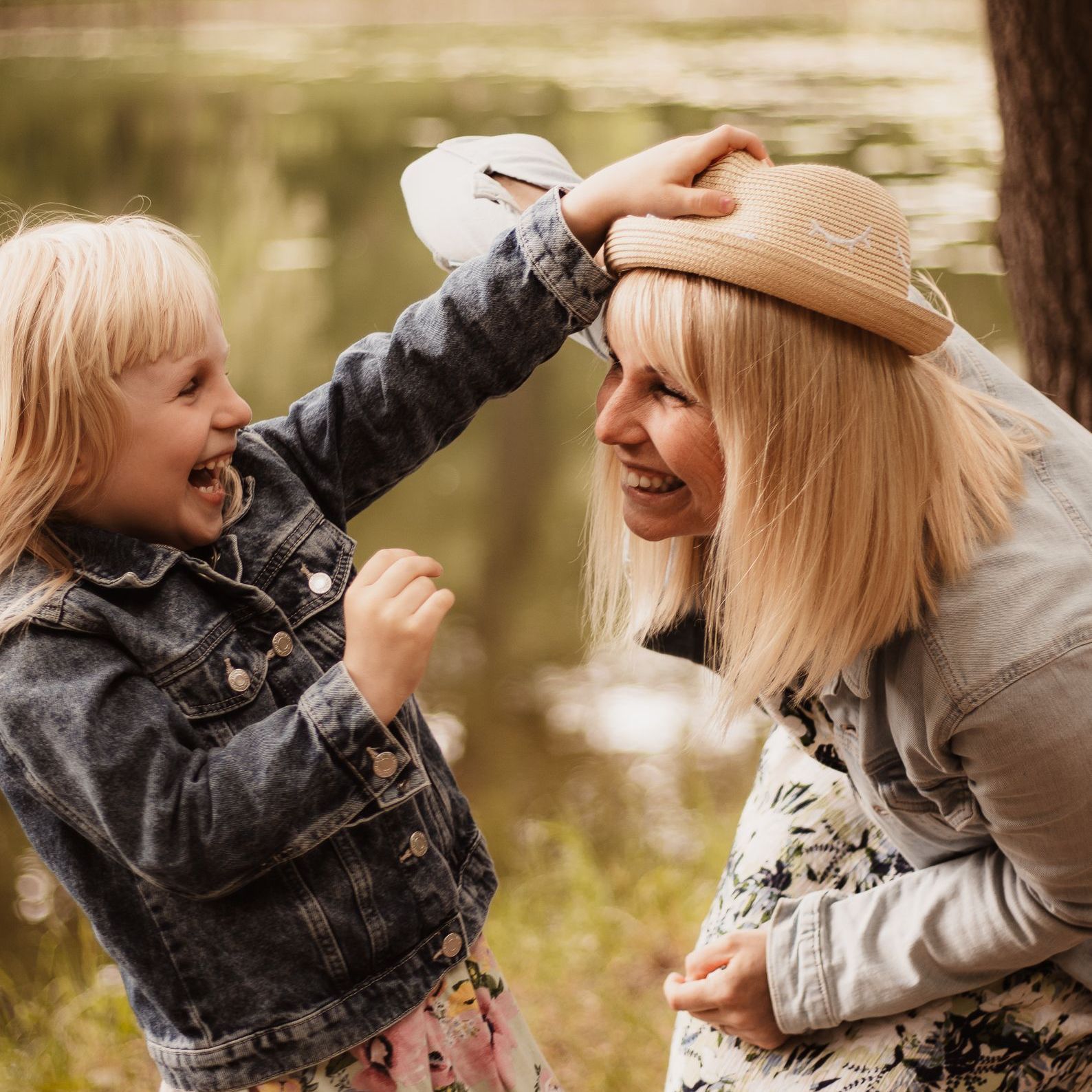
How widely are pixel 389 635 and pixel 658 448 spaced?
0.29m

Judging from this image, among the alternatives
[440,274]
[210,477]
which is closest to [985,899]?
[210,477]

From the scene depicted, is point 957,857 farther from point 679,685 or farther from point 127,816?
point 679,685

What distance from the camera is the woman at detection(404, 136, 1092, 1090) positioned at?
3.48ft

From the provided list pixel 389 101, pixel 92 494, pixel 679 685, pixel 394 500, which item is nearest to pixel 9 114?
pixel 389 101

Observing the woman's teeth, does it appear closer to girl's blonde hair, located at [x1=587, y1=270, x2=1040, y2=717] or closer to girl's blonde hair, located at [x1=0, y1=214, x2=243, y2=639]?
girl's blonde hair, located at [x1=587, y1=270, x2=1040, y2=717]

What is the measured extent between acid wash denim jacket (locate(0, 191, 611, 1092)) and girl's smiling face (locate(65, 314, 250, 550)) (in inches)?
1.2

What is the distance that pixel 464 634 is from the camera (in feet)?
11.5

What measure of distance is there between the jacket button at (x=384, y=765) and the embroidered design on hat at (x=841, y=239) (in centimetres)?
56

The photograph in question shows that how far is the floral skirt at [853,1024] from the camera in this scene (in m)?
1.26

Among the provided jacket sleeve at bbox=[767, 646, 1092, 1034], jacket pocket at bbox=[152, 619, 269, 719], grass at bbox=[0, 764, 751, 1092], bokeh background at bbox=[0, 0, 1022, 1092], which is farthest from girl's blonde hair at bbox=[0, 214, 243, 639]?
grass at bbox=[0, 764, 751, 1092]

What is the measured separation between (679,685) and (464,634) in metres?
0.61

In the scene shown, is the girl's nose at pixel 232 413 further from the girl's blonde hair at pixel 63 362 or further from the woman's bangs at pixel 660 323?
the woman's bangs at pixel 660 323

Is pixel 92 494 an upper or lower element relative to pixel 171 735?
upper

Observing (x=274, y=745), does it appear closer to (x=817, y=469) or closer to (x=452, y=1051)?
(x=452, y=1051)
